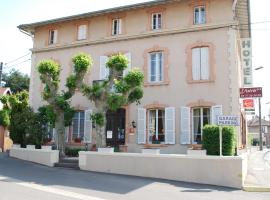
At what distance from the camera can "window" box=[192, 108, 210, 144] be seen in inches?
620

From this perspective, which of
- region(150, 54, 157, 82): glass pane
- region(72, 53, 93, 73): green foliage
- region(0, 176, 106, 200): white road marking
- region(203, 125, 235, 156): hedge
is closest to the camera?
region(0, 176, 106, 200): white road marking

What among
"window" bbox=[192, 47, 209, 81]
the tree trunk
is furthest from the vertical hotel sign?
the tree trunk

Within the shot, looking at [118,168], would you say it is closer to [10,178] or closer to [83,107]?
[10,178]

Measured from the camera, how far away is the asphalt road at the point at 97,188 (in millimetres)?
8742

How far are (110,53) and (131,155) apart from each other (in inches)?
269

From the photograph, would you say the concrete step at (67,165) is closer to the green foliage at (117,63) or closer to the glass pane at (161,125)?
the glass pane at (161,125)

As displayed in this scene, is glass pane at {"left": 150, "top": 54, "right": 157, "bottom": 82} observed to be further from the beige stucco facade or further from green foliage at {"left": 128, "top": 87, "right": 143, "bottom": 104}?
green foliage at {"left": 128, "top": 87, "right": 143, "bottom": 104}

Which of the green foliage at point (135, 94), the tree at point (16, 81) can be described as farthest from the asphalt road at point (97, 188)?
the tree at point (16, 81)

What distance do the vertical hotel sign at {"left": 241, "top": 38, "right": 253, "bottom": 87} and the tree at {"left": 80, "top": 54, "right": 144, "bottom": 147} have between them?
609 cm

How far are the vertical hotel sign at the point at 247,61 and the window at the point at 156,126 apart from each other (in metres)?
4.92

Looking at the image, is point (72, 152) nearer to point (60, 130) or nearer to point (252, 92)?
point (60, 130)

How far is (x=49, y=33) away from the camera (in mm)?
20125

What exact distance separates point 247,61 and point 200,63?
9.92 feet

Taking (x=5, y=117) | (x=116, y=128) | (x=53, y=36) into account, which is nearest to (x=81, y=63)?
(x=116, y=128)
